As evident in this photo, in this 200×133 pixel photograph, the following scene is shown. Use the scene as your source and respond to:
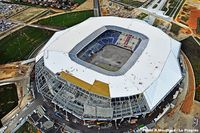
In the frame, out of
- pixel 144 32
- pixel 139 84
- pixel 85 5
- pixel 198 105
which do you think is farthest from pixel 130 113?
pixel 85 5

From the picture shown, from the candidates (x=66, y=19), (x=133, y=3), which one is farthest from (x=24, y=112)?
(x=133, y=3)

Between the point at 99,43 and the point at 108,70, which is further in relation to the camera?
the point at 99,43

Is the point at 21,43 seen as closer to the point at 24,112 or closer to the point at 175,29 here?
the point at 24,112

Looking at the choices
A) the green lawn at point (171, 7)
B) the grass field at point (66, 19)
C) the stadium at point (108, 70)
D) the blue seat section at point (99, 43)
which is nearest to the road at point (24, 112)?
the stadium at point (108, 70)

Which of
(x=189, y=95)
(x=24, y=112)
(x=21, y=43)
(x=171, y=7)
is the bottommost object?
(x=24, y=112)

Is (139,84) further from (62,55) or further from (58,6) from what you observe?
(58,6)

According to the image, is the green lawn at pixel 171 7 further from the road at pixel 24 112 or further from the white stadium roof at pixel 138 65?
the road at pixel 24 112
